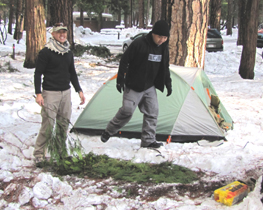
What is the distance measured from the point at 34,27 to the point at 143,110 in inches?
289

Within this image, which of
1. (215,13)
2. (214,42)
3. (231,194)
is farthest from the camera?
(215,13)

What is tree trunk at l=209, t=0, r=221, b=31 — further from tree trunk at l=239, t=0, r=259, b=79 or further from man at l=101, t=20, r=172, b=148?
man at l=101, t=20, r=172, b=148

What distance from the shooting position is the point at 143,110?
443cm

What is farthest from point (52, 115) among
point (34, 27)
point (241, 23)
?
point (241, 23)

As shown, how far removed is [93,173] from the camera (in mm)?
3666

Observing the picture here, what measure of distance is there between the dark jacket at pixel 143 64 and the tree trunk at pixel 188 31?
7.82 ft

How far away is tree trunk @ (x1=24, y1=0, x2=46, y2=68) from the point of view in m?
10.4

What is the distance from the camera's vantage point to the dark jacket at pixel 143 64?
409 centimetres

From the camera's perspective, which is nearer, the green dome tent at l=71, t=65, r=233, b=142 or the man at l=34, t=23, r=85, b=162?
the man at l=34, t=23, r=85, b=162

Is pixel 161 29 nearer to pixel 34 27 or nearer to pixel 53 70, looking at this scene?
pixel 53 70

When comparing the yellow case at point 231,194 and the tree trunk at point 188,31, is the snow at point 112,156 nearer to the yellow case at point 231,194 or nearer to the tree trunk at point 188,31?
the yellow case at point 231,194

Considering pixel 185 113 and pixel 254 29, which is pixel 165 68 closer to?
pixel 185 113

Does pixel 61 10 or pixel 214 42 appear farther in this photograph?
pixel 214 42

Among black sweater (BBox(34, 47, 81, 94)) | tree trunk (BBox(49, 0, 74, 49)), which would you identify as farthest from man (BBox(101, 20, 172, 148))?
tree trunk (BBox(49, 0, 74, 49))
